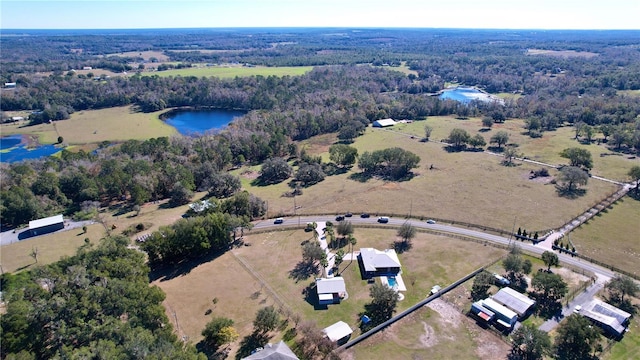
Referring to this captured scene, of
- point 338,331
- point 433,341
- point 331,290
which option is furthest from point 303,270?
point 433,341

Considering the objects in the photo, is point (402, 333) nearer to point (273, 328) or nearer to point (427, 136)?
point (273, 328)

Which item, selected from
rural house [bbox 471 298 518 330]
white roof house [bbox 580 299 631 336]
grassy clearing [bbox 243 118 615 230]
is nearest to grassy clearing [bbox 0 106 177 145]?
grassy clearing [bbox 243 118 615 230]

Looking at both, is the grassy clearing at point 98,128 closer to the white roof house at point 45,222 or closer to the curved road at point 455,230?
the white roof house at point 45,222

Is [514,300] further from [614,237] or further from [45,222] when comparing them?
[45,222]

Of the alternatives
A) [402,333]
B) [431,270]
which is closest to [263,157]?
[431,270]

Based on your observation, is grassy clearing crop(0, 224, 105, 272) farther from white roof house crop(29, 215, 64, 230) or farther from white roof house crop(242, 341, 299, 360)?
white roof house crop(242, 341, 299, 360)
